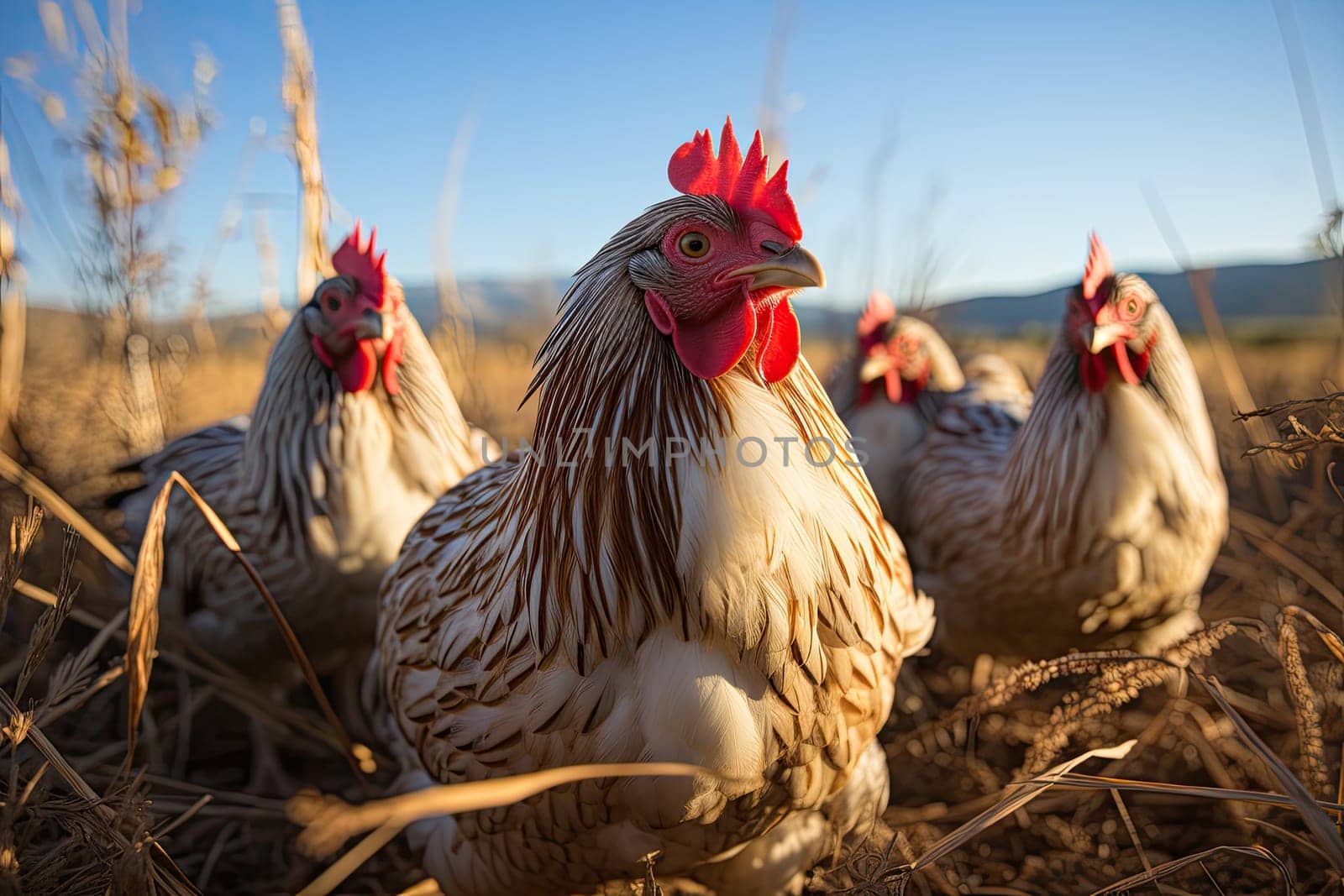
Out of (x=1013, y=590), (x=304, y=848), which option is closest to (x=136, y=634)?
(x=304, y=848)

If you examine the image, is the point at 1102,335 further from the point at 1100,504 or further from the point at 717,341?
the point at 717,341

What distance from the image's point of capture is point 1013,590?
8.23 ft

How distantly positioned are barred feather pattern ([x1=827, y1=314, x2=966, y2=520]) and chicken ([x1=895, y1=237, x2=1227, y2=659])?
0.62 meters

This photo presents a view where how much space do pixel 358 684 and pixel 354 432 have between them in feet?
3.52

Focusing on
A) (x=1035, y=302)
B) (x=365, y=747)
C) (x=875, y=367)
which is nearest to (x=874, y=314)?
(x=875, y=367)

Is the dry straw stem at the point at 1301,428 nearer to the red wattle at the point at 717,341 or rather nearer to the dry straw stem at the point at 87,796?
the red wattle at the point at 717,341

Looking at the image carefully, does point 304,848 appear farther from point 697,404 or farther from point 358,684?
point 358,684

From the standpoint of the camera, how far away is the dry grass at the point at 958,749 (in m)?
1.38

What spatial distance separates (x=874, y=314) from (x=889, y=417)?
561 millimetres

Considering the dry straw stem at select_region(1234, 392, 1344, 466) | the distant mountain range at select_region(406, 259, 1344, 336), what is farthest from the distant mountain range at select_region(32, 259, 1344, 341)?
the dry straw stem at select_region(1234, 392, 1344, 466)

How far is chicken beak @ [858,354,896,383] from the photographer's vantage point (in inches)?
138

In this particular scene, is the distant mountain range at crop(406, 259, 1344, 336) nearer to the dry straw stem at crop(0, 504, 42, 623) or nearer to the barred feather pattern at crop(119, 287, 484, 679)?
the barred feather pattern at crop(119, 287, 484, 679)

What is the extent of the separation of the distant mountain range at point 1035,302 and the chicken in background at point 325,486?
2.32 feet

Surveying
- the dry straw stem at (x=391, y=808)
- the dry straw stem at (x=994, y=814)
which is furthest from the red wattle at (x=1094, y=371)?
the dry straw stem at (x=391, y=808)
